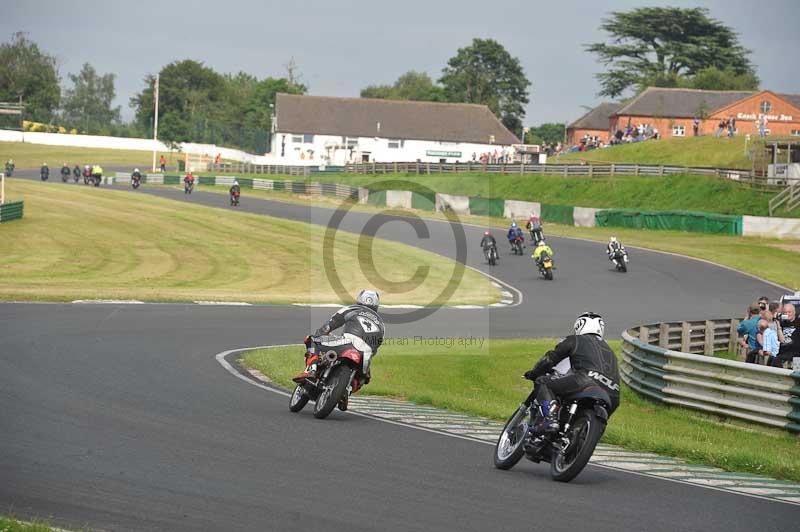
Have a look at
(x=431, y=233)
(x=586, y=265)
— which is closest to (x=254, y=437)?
(x=586, y=265)

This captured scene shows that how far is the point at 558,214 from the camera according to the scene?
60844 millimetres

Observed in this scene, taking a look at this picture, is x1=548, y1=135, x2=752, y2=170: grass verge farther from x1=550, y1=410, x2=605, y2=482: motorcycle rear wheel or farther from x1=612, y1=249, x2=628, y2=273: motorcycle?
x1=550, y1=410, x2=605, y2=482: motorcycle rear wheel

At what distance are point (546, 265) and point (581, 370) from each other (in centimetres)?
2949

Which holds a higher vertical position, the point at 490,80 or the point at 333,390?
the point at 490,80

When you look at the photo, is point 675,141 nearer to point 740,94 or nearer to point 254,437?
point 740,94

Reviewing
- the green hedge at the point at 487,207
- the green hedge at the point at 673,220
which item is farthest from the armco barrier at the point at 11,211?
the green hedge at the point at 673,220

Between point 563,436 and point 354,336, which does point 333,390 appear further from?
point 563,436

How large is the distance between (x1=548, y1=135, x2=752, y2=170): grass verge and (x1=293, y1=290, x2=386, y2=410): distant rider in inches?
2426

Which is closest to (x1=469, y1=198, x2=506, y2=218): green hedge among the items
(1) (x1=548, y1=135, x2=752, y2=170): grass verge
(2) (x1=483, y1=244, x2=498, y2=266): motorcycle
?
(1) (x1=548, y1=135, x2=752, y2=170): grass verge

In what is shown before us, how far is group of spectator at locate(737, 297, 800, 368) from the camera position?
56.3 ft

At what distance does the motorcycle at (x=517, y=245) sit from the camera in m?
46.0

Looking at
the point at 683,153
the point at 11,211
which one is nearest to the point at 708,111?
the point at 683,153

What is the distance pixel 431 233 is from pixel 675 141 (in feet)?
107

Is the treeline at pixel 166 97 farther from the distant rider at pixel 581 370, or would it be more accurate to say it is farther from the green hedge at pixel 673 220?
the distant rider at pixel 581 370
